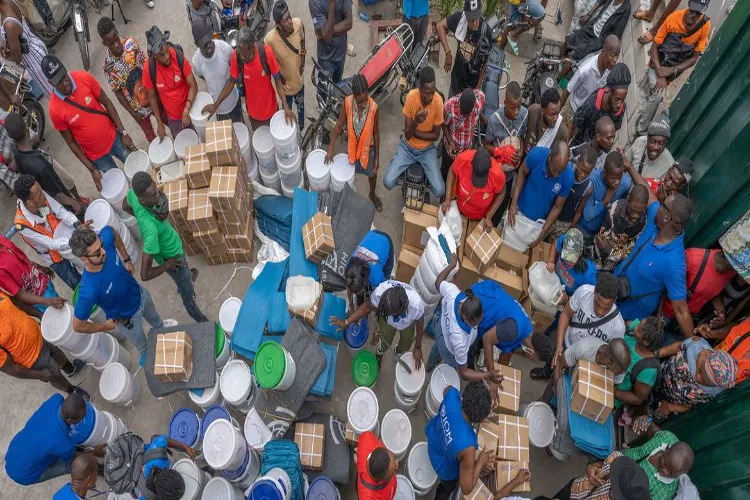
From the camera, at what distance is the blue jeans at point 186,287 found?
4793 mm

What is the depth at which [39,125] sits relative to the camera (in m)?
6.41

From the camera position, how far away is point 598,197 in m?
5.15

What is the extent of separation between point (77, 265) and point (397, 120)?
15.1 ft

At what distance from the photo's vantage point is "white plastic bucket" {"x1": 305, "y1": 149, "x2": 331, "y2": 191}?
224 inches

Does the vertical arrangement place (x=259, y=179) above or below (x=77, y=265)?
above

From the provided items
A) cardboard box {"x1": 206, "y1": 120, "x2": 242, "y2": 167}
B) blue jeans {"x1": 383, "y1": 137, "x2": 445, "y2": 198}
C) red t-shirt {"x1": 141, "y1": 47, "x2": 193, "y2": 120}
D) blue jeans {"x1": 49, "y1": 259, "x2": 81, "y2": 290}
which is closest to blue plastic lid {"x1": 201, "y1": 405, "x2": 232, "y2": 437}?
blue jeans {"x1": 49, "y1": 259, "x2": 81, "y2": 290}

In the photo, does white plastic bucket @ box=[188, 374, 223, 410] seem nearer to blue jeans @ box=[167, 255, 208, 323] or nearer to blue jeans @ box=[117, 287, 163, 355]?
blue jeans @ box=[117, 287, 163, 355]

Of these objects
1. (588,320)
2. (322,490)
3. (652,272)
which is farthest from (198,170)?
(652,272)

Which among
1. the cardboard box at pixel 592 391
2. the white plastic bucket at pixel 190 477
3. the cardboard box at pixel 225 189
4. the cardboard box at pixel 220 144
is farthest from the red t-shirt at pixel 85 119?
the cardboard box at pixel 592 391

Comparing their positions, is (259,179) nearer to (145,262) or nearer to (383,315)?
(145,262)

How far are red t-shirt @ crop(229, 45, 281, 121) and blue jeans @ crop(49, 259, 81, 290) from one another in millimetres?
2637

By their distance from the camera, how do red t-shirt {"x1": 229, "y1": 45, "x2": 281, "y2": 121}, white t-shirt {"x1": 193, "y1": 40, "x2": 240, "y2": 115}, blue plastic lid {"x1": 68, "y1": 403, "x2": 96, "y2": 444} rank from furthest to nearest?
white t-shirt {"x1": 193, "y1": 40, "x2": 240, "y2": 115} → red t-shirt {"x1": 229, "y1": 45, "x2": 281, "y2": 121} → blue plastic lid {"x1": 68, "y1": 403, "x2": 96, "y2": 444}

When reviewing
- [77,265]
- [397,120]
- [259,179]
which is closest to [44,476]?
[77,265]

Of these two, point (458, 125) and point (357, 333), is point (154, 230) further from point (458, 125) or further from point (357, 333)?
point (458, 125)
